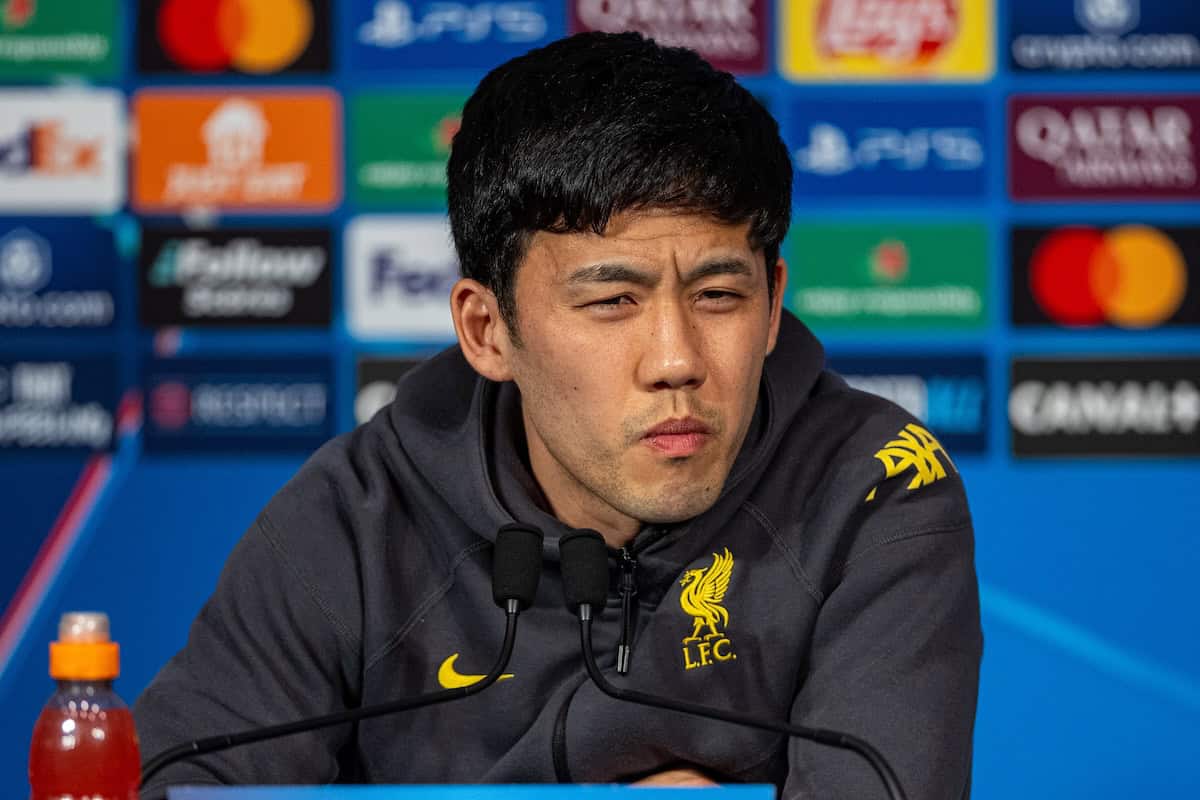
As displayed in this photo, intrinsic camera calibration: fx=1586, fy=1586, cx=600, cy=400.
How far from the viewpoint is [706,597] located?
1.45 m

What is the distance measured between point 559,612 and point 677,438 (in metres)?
0.22

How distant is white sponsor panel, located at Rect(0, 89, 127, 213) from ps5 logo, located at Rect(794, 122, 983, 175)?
4.45 feet

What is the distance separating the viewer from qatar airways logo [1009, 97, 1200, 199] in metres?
3.08

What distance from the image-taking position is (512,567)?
49.3 inches

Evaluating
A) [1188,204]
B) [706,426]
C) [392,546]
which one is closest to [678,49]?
[706,426]

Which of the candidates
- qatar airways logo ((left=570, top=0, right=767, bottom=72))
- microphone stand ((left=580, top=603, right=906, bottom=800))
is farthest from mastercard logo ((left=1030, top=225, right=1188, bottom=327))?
microphone stand ((left=580, top=603, right=906, bottom=800))

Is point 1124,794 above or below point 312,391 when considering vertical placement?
below

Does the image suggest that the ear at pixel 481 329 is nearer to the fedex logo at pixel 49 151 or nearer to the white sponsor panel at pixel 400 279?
the white sponsor panel at pixel 400 279

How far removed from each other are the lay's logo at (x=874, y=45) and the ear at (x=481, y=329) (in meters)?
1.69

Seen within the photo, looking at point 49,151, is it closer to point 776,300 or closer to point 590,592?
point 776,300

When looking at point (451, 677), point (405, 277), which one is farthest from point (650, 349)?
point (405, 277)

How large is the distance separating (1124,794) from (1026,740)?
214 millimetres

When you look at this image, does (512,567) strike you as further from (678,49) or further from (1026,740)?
(1026,740)

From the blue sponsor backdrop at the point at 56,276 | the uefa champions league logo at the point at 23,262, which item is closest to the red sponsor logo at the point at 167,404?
the blue sponsor backdrop at the point at 56,276
